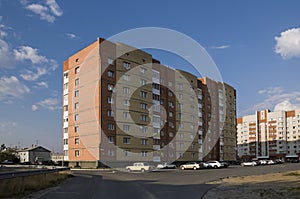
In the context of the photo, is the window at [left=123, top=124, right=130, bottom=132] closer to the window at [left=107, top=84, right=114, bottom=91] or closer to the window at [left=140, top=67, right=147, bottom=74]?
the window at [left=107, top=84, right=114, bottom=91]

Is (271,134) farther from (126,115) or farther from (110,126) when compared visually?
(110,126)

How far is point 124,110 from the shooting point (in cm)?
6712

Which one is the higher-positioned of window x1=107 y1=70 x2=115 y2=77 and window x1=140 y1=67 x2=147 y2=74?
window x1=140 y1=67 x2=147 y2=74

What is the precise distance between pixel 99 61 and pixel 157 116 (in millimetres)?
19062

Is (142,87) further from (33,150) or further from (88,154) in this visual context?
(33,150)

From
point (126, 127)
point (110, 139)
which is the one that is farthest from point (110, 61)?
point (110, 139)

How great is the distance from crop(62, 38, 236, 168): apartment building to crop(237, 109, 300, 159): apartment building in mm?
77388

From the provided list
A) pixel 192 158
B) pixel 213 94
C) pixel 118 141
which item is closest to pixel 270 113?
pixel 213 94

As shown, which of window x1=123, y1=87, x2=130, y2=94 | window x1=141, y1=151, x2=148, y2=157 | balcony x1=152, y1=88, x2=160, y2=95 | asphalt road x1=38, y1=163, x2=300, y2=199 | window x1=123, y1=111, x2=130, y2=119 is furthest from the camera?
balcony x1=152, y1=88, x2=160, y2=95

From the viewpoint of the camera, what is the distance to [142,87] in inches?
2837

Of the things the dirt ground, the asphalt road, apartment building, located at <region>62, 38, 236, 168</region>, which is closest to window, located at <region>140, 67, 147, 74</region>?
apartment building, located at <region>62, 38, 236, 168</region>

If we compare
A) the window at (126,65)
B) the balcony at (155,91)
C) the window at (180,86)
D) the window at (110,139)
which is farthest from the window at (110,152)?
the window at (180,86)

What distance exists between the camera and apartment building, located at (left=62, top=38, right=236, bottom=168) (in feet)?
211

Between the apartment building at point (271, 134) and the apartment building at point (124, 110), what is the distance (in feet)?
254
